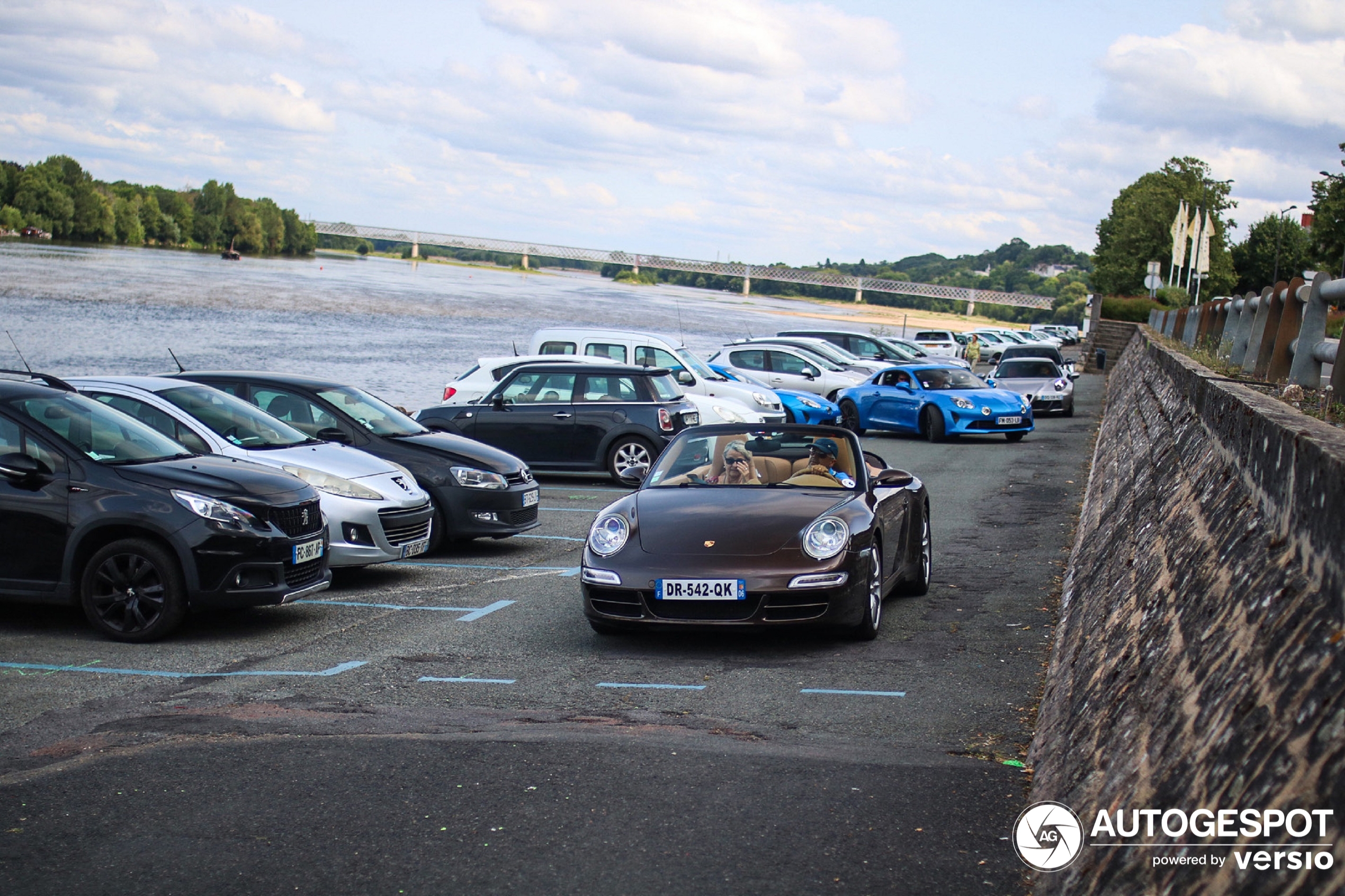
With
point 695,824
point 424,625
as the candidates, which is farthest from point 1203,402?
point 424,625

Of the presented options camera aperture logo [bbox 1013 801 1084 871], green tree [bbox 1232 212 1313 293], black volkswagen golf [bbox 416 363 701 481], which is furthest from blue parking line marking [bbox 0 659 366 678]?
green tree [bbox 1232 212 1313 293]

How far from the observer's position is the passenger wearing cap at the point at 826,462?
8.95 m

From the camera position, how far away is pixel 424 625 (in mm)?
8844

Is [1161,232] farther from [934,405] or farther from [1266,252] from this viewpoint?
[934,405]

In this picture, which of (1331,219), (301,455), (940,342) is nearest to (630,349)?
(301,455)

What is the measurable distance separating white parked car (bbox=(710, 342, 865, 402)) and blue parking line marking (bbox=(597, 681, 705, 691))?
21.9 m

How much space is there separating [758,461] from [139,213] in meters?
143

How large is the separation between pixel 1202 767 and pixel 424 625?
20.8 ft

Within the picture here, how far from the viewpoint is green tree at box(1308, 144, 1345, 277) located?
2260 inches

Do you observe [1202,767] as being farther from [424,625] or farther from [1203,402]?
[424,625]

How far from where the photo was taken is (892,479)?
9164 millimetres

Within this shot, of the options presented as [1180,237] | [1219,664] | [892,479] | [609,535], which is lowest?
[609,535]

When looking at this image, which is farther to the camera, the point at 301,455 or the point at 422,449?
the point at 422,449

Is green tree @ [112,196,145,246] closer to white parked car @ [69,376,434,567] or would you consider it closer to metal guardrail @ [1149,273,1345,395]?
white parked car @ [69,376,434,567]
